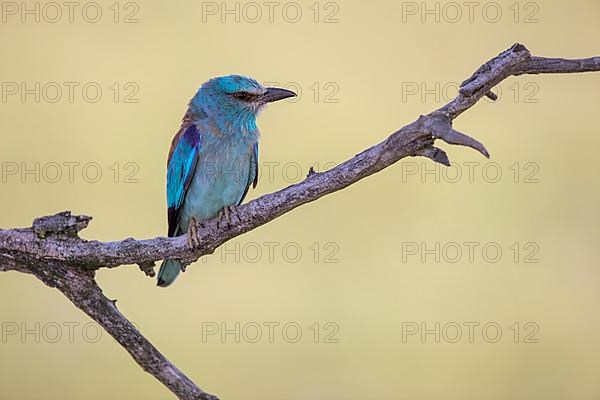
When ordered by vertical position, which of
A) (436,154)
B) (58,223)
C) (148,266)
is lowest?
(148,266)

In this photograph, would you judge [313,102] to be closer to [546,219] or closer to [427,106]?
[427,106]

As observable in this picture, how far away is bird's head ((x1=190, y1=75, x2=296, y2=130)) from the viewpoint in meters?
3.03

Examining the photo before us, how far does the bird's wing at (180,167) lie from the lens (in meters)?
2.97

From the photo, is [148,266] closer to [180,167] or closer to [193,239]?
[193,239]

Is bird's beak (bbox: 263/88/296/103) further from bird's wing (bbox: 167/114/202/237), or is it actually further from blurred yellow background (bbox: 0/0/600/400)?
blurred yellow background (bbox: 0/0/600/400)

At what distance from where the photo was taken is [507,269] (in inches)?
176

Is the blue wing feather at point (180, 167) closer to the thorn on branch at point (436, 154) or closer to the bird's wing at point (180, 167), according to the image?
the bird's wing at point (180, 167)

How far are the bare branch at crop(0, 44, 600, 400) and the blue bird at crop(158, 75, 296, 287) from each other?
57cm

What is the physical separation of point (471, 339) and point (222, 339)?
1.19 meters

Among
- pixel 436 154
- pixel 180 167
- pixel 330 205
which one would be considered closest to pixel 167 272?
pixel 180 167

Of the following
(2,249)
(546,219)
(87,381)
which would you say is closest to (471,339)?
(546,219)

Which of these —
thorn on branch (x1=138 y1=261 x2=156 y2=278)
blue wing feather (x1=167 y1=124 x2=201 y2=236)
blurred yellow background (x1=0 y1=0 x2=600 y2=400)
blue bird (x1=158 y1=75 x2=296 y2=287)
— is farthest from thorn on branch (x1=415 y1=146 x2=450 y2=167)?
blurred yellow background (x1=0 y1=0 x2=600 y2=400)

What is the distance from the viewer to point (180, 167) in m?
3.00

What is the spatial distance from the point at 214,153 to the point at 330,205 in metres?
1.61
